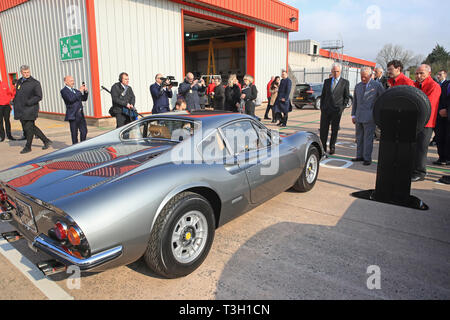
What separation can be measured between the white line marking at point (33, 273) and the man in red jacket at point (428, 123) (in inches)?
204

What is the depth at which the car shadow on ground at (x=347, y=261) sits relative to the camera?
240 centimetres

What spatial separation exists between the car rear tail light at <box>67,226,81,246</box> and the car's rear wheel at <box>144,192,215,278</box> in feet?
1.63

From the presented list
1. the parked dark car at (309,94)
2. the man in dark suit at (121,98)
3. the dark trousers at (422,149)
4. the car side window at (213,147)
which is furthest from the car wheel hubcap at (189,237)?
the parked dark car at (309,94)

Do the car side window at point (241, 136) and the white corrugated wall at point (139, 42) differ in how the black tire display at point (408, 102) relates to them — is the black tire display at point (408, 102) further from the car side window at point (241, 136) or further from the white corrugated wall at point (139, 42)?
the white corrugated wall at point (139, 42)

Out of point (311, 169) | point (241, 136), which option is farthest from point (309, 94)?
point (241, 136)

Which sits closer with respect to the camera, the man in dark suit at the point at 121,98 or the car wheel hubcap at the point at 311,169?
the car wheel hubcap at the point at 311,169

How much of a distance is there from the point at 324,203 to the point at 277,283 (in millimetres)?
1991

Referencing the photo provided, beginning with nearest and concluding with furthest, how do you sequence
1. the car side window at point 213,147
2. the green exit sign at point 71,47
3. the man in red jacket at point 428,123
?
the car side window at point 213,147 < the man in red jacket at point 428,123 < the green exit sign at point 71,47

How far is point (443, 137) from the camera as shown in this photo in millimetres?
6129

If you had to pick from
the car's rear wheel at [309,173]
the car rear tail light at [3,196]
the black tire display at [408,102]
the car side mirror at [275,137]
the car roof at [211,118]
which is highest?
the black tire display at [408,102]

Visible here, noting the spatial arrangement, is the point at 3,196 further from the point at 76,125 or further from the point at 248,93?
the point at 248,93

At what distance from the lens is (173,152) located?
274 cm

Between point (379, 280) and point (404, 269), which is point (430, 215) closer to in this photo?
point (404, 269)
